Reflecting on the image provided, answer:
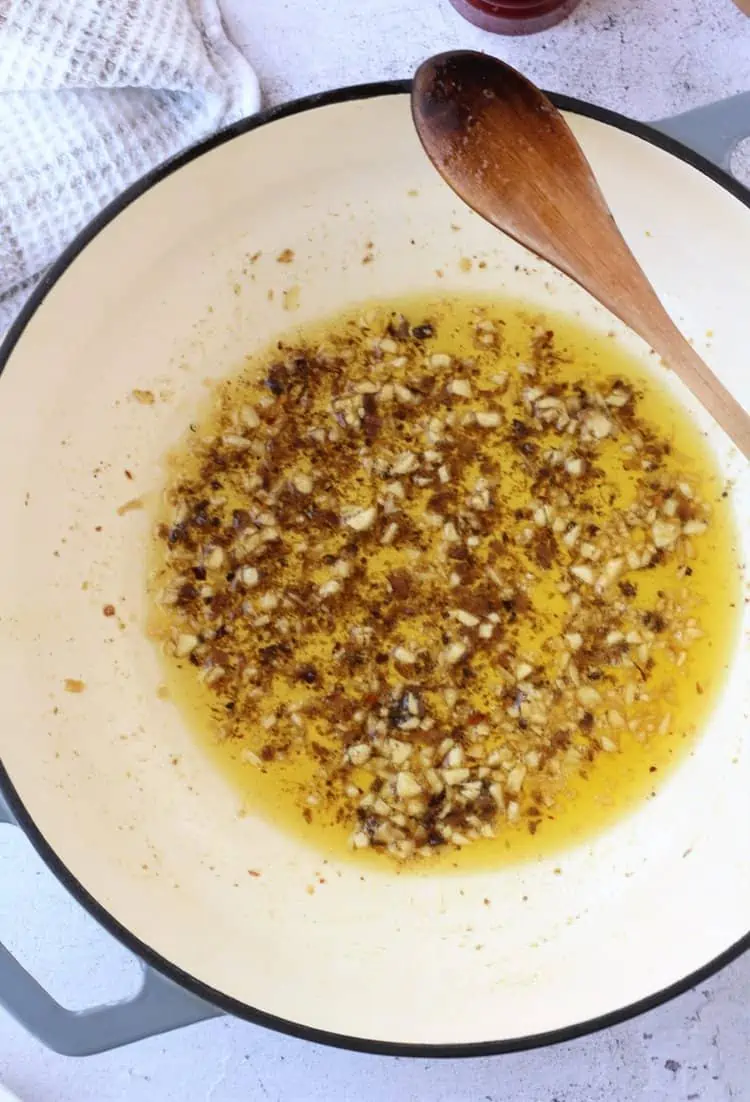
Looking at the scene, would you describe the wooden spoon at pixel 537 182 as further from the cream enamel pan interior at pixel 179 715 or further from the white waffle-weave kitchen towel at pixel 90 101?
the white waffle-weave kitchen towel at pixel 90 101

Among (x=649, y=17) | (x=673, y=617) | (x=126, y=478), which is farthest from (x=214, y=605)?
(x=649, y=17)

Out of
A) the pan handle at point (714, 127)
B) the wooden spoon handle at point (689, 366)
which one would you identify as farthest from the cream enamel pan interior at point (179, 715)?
the wooden spoon handle at point (689, 366)

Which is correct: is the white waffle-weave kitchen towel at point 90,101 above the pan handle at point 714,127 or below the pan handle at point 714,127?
above

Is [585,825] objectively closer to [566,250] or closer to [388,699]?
[388,699]

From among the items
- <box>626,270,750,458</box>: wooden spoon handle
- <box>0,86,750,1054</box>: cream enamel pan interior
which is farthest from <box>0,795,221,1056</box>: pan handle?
<box>626,270,750,458</box>: wooden spoon handle

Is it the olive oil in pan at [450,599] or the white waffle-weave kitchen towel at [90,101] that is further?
the olive oil in pan at [450,599]

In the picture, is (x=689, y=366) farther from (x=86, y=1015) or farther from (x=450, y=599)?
(x=86, y=1015)

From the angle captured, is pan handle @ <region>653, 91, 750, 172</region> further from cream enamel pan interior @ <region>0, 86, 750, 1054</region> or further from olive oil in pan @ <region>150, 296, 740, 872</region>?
olive oil in pan @ <region>150, 296, 740, 872</region>

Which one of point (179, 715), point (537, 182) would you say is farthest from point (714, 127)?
point (179, 715)
